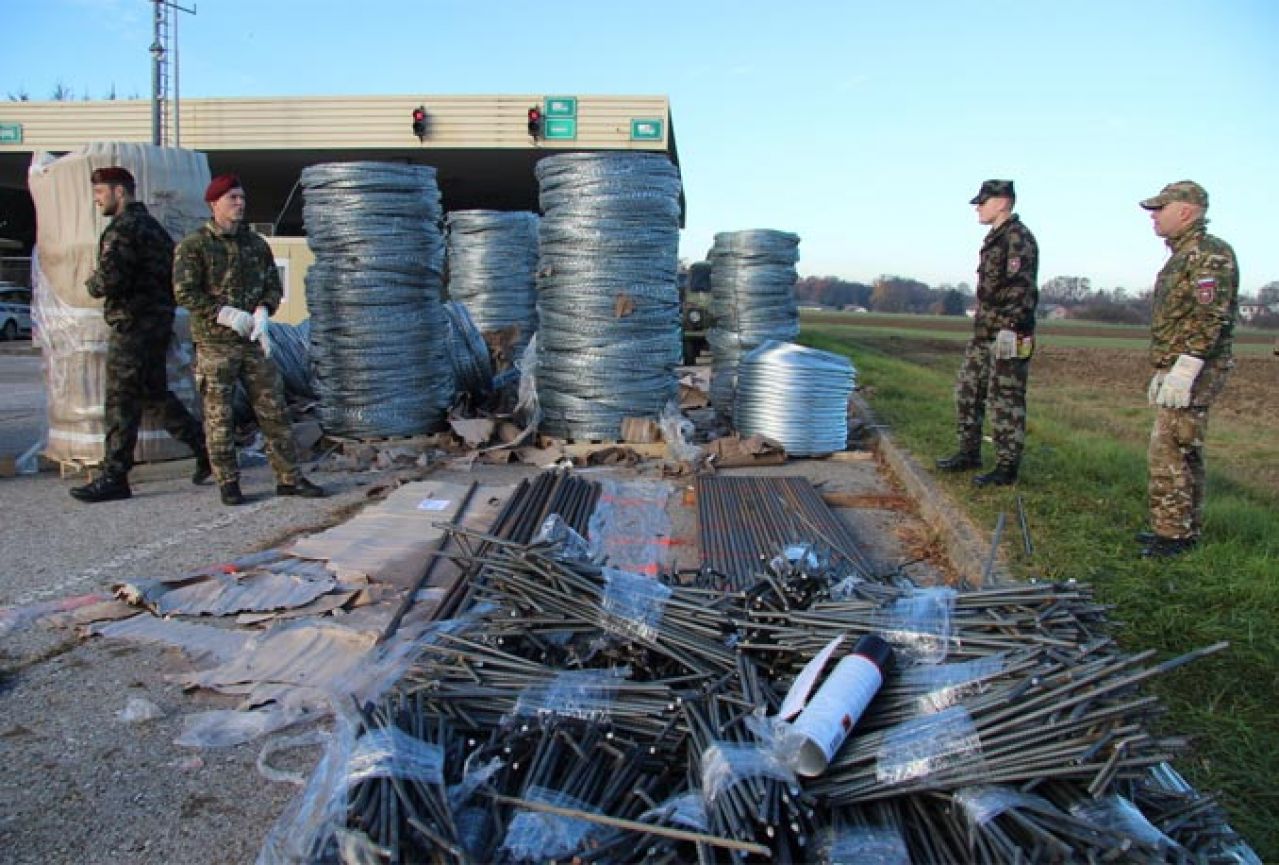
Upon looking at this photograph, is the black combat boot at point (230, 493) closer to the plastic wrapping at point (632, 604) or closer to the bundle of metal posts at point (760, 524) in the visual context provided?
the bundle of metal posts at point (760, 524)

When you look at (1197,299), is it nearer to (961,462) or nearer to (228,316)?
(961,462)

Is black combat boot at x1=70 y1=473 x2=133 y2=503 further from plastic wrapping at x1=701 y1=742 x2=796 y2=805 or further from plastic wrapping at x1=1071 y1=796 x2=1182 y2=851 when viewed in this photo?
plastic wrapping at x1=1071 y1=796 x2=1182 y2=851

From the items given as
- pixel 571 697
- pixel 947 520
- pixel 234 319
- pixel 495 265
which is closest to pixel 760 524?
pixel 947 520

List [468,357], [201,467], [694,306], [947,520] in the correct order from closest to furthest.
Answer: [947,520], [201,467], [468,357], [694,306]

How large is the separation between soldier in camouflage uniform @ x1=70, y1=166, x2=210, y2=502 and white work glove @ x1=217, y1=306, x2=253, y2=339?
0.82 meters

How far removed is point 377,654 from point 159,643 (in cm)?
121

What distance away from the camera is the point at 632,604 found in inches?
130

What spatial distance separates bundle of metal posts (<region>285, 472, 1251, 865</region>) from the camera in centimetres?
225

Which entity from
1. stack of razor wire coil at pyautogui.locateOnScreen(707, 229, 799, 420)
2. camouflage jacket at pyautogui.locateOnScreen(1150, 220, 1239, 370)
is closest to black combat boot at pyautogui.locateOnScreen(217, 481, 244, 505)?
camouflage jacket at pyautogui.locateOnScreen(1150, 220, 1239, 370)

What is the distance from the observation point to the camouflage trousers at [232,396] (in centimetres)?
630

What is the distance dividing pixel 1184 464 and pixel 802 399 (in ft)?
12.7

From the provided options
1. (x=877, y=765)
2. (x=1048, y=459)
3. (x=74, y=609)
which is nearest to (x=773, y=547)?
(x=877, y=765)

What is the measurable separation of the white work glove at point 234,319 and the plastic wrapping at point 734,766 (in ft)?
16.2

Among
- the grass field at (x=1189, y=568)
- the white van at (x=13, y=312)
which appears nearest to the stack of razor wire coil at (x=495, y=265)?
the grass field at (x=1189, y=568)
